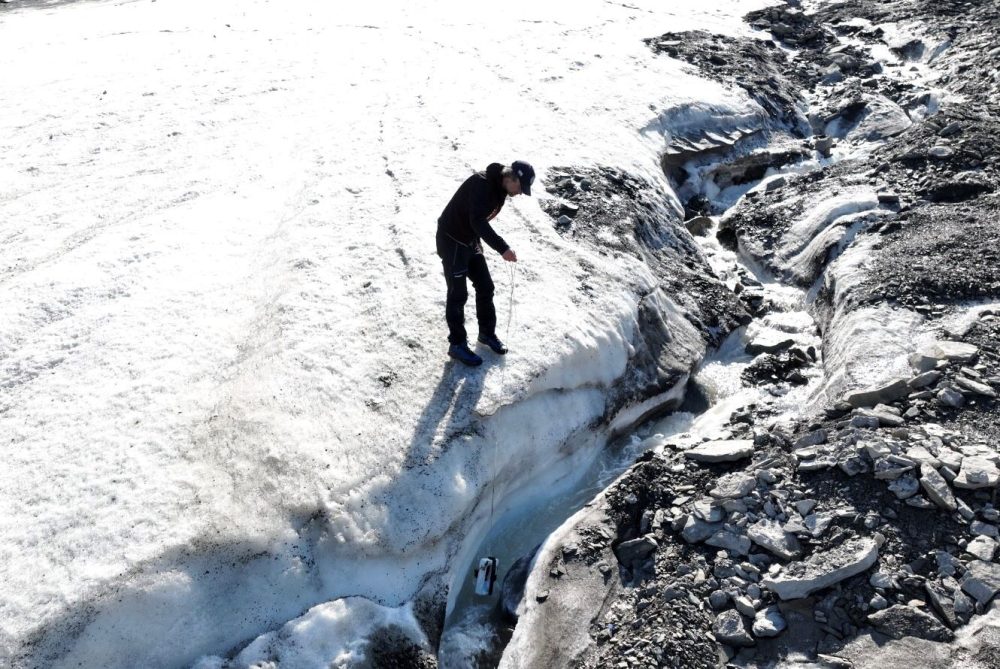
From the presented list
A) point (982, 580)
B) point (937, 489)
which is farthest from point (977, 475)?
point (982, 580)

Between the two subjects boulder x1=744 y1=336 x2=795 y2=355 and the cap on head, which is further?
boulder x1=744 y1=336 x2=795 y2=355

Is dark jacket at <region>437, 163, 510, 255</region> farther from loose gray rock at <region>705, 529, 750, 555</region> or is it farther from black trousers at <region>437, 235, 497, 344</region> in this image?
loose gray rock at <region>705, 529, 750, 555</region>

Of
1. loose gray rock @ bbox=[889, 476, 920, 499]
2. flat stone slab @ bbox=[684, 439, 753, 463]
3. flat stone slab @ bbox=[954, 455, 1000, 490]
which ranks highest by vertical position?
flat stone slab @ bbox=[954, 455, 1000, 490]

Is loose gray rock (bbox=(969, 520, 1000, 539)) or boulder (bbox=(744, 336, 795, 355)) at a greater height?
loose gray rock (bbox=(969, 520, 1000, 539))

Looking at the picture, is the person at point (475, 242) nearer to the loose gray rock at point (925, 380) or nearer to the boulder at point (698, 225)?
the loose gray rock at point (925, 380)

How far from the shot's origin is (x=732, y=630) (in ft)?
24.8

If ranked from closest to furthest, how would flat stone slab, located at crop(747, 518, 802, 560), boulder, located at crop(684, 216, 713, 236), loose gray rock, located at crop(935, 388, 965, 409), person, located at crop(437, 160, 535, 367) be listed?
1. flat stone slab, located at crop(747, 518, 802, 560)
2. person, located at crop(437, 160, 535, 367)
3. loose gray rock, located at crop(935, 388, 965, 409)
4. boulder, located at crop(684, 216, 713, 236)

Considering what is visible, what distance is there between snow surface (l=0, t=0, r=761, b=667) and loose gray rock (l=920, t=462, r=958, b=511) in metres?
4.09

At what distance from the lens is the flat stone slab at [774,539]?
26.5 feet

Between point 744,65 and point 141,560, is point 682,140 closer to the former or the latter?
point 744,65

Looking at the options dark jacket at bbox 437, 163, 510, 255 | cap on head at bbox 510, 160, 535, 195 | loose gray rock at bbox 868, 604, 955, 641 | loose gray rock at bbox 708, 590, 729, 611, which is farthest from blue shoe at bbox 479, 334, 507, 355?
loose gray rock at bbox 868, 604, 955, 641

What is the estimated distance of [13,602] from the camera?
740 cm

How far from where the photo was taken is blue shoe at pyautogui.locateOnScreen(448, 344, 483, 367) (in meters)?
10.0

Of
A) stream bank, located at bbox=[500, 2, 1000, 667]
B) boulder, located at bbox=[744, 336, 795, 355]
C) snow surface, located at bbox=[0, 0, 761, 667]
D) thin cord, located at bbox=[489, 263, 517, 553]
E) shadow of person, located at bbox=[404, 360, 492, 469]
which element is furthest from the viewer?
boulder, located at bbox=[744, 336, 795, 355]
